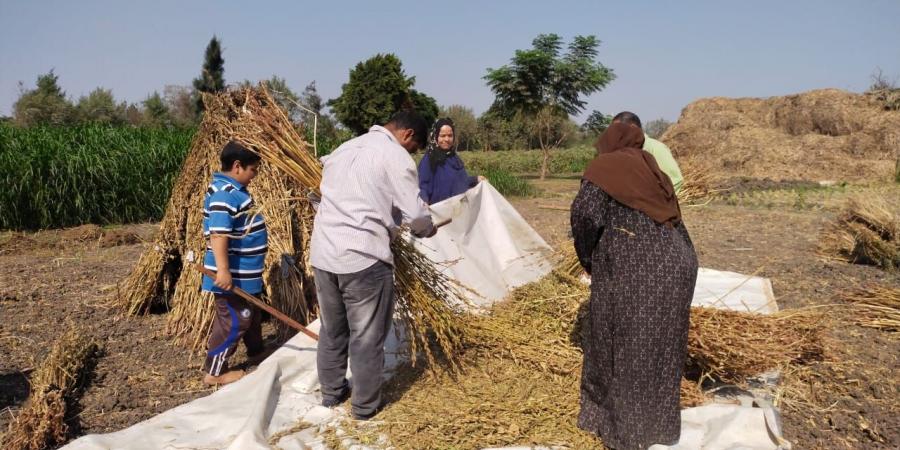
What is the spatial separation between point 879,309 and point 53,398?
16.5 ft

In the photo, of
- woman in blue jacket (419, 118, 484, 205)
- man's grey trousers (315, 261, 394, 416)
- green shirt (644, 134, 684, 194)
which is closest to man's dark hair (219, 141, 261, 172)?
man's grey trousers (315, 261, 394, 416)

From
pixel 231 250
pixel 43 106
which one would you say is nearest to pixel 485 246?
pixel 231 250

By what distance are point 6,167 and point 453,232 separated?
7349 millimetres

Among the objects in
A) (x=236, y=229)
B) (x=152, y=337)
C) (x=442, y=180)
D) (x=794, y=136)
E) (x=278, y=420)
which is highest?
(x=794, y=136)

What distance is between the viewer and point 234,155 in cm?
334

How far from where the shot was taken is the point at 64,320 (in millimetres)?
4457

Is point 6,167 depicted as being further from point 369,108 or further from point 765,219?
point 369,108

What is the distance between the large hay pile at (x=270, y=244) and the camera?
3455mm

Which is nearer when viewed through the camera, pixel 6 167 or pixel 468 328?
pixel 468 328

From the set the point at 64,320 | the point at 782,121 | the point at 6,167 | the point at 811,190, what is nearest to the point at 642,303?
the point at 64,320

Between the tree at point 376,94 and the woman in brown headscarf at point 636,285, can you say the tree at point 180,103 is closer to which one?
the tree at point 376,94

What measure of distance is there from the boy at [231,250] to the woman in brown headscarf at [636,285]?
174 centimetres

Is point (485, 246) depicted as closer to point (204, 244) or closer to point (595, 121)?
point (204, 244)

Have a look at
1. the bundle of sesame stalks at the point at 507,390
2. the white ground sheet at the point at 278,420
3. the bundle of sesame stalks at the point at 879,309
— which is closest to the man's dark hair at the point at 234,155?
the white ground sheet at the point at 278,420
